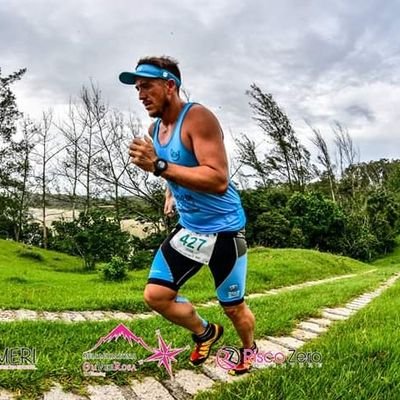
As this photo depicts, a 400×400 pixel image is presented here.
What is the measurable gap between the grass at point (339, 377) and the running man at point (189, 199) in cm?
49

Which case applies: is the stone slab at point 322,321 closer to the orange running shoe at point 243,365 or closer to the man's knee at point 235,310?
the orange running shoe at point 243,365

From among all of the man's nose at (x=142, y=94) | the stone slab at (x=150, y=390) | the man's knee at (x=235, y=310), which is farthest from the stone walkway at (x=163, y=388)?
the man's nose at (x=142, y=94)

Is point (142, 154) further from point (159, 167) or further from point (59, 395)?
point (59, 395)

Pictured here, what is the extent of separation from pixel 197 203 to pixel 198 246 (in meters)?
0.25

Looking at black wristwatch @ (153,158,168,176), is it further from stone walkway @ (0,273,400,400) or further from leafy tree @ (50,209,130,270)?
leafy tree @ (50,209,130,270)

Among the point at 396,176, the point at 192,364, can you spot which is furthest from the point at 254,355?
the point at 396,176

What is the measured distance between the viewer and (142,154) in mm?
2447

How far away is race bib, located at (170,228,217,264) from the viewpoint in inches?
109

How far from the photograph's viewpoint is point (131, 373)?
2.97 m

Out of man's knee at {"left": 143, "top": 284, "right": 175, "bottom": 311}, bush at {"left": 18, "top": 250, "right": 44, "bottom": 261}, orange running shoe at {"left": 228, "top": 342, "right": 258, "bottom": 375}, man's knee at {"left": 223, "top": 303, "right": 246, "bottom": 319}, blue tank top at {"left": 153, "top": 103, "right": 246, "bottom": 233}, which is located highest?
blue tank top at {"left": 153, "top": 103, "right": 246, "bottom": 233}

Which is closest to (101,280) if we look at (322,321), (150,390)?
(322,321)

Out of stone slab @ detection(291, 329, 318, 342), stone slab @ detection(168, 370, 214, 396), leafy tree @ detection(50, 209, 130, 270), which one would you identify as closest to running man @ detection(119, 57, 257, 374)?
stone slab @ detection(168, 370, 214, 396)

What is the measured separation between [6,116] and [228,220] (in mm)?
33689

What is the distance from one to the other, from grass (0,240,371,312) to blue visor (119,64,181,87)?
4216 millimetres
